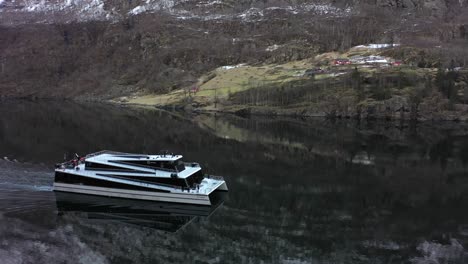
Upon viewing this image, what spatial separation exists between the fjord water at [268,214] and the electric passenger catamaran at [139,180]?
2692mm

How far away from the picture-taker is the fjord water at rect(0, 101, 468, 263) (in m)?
42.4

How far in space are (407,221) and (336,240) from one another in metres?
12.7

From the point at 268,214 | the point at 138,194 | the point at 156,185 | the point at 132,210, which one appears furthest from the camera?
the point at 138,194

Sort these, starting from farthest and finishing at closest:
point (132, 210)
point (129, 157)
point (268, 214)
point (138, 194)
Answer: point (129, 157) < point (138, 194) < point (132, 210) < point (268, 214)

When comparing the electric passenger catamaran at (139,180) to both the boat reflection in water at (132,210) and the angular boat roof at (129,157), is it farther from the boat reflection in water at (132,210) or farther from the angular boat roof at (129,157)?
the boat reflection in water at (132,210)

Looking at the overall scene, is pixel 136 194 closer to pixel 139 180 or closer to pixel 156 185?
pixel 139 180

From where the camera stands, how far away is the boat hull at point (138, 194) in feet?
182

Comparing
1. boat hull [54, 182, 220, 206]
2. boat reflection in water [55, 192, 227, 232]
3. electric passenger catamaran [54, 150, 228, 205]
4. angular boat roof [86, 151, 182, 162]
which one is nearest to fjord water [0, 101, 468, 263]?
boat reflection in water [55, 192, 227, 232]

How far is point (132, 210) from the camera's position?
53.8 metres

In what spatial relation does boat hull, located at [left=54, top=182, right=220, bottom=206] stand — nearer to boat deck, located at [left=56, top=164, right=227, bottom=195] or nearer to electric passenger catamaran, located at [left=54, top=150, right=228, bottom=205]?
electric passenger catamaran, located at [left=54, top=150, right=228, bottom=205]

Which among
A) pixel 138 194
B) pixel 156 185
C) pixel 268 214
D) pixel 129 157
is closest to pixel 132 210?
pixel 138 194

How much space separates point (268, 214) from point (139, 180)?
17371mm

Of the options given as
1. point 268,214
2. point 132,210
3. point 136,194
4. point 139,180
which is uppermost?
point 139,180

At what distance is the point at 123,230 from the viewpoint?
4784 centimetres
